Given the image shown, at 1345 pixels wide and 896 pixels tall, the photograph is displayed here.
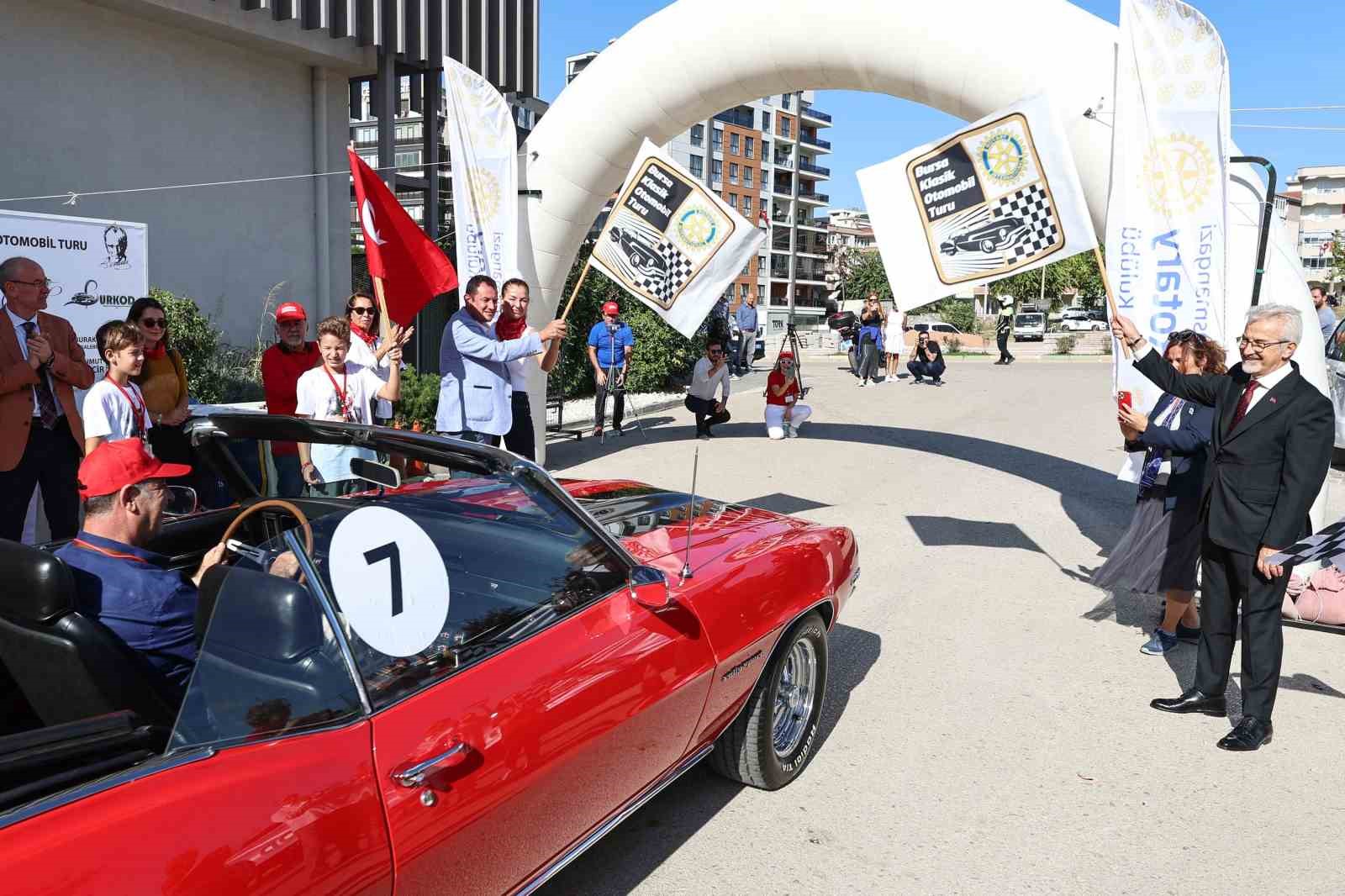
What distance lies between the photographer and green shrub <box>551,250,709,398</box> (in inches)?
654

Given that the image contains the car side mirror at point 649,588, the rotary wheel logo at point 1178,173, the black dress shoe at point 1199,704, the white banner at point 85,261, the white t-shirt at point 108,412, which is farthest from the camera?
the white banner at point 85,261

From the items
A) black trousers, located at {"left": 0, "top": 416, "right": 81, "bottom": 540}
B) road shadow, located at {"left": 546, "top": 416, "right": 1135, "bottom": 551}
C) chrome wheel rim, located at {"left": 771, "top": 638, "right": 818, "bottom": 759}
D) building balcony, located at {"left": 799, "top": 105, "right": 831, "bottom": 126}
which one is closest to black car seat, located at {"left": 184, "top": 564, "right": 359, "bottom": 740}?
chrome wheel rim, located at {"left": 771, "top": 638, "right": 818, "bottom": 759}

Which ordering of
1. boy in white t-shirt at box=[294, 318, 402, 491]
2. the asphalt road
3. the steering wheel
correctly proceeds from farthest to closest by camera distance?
1. boy in white t-shirt at box=[294, 318, 402, 491]
2. the asphalt road
3. the steering wheel

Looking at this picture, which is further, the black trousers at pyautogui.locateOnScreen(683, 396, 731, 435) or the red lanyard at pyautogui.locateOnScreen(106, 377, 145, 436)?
the black trousers at pyautogui.locateOnScreen(683, 396, 731, 435)

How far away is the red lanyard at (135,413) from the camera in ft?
16.7

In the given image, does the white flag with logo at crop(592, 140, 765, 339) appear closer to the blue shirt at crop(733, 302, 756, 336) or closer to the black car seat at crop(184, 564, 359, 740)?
the black car seat at crop(184, 564, 359, 740)

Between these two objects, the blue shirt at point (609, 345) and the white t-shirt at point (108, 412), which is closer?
the white t-shirt at point (108, 412)

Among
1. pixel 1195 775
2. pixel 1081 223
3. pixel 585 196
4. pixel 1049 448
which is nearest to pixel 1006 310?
pixel 1049 448

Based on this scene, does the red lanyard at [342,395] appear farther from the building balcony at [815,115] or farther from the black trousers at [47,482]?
the building balcony at [815,115]

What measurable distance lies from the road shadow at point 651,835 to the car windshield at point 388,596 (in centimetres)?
93

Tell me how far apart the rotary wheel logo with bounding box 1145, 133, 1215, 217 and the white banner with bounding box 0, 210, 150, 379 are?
7.06 m

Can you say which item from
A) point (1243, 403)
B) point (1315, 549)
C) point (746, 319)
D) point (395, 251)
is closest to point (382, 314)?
point (395, 251)

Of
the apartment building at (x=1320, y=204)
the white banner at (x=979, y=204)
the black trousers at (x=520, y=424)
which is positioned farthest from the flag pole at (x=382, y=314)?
the apartment building at (x=1320, y=204)

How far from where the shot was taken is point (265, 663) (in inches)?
83.5
